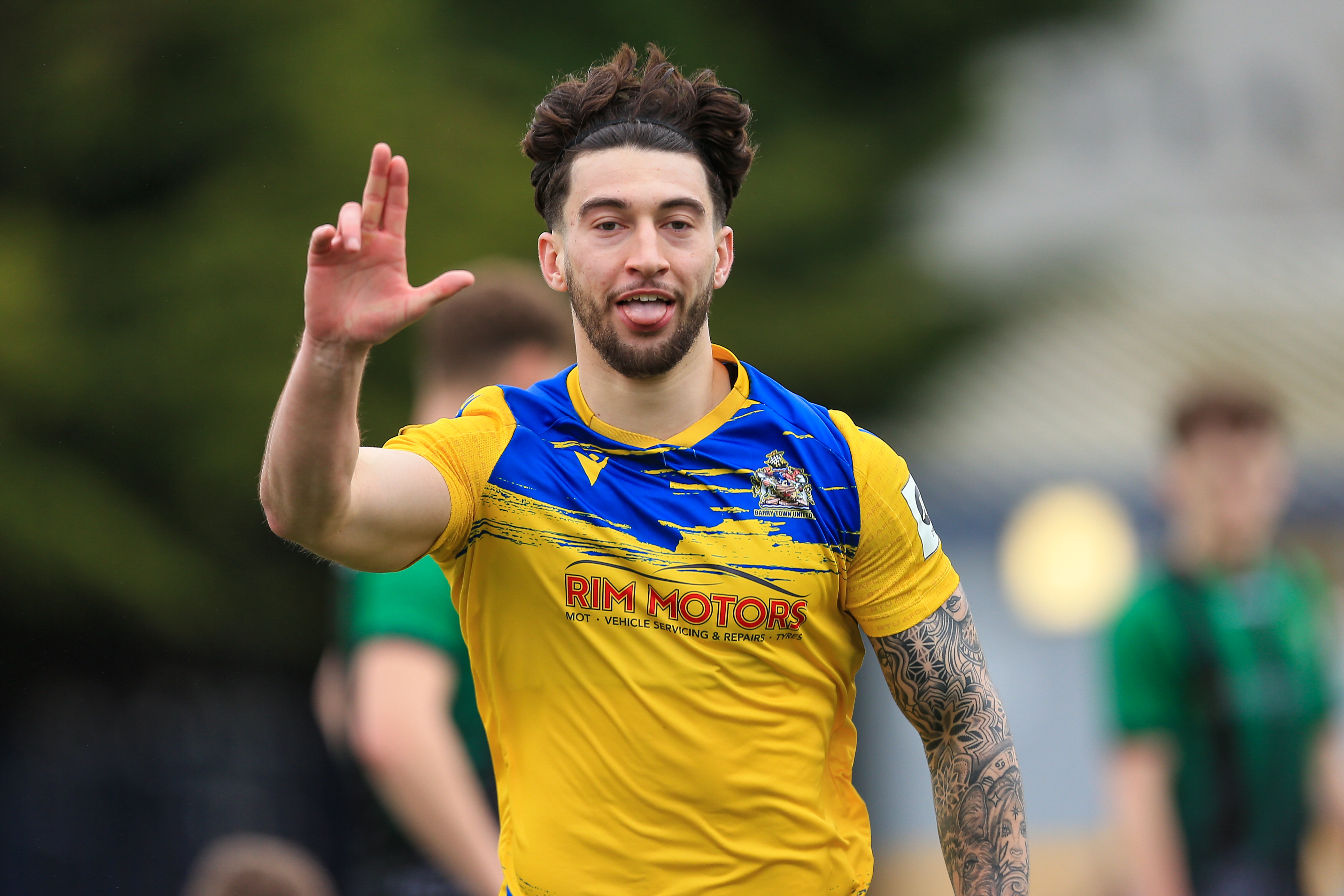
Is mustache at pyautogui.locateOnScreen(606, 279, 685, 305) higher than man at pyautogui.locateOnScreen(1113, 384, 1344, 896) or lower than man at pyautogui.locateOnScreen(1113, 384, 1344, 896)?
higher

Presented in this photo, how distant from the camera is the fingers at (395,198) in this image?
9.84ft

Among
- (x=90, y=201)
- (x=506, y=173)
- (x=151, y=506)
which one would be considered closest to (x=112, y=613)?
(x=151, y=506)

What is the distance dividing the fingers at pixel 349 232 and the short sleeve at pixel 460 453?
46 cm

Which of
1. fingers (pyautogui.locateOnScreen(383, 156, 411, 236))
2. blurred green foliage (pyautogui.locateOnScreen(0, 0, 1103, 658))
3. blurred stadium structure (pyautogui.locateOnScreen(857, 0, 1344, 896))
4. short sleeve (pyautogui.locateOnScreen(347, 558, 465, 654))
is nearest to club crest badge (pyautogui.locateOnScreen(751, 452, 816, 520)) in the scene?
fingers (pyautogui.locateOnScreen(383, 156, 411, 236))

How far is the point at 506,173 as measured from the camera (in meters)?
11.4

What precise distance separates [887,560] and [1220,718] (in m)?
3.76

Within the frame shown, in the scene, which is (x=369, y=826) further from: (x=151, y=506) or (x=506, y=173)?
(x=506, y=173)

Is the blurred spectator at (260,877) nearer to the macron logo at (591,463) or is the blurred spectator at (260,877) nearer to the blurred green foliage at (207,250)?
the macron logo at (591,463)

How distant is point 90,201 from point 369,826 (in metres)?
6.91

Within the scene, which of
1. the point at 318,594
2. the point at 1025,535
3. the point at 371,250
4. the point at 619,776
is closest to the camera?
the point at 371,250

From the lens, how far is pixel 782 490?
11.2 feet

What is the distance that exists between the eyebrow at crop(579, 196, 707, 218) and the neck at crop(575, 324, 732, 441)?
10.0 inches

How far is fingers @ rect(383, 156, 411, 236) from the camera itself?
3.00 meters

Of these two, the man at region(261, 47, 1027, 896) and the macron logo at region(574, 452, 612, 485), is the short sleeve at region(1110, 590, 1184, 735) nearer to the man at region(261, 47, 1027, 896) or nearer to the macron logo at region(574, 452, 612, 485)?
the man at region(261, 47, 1027, 896)
